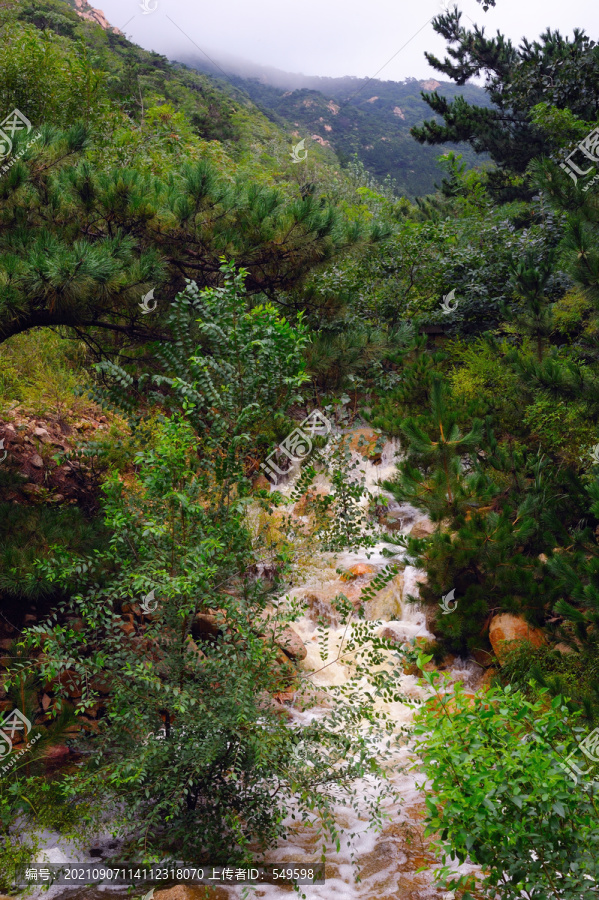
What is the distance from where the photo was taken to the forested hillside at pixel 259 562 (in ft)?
10.4

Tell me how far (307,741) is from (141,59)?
34144 mm

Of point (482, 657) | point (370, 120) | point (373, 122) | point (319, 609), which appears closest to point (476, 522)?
point (482, 657)

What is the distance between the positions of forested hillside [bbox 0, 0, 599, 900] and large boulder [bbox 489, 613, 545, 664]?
0.03 m

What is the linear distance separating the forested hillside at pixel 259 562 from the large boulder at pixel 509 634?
3cm

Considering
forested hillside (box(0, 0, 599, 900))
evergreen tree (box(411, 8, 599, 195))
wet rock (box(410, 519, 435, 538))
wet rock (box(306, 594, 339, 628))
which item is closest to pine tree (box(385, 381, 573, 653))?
forested hillside (box(0, 0, 599, 900))

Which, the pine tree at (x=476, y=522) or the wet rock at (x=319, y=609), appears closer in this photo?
the pine tree at (x=476, y=522)

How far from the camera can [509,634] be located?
5910mm

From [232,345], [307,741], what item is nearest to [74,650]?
[307,741]

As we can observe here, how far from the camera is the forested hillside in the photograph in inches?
125

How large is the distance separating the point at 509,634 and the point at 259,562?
2.88 m

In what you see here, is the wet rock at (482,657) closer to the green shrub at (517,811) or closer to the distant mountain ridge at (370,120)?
the green shrub at (517,811)

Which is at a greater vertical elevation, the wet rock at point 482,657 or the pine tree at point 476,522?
the pine tree at point 476,522

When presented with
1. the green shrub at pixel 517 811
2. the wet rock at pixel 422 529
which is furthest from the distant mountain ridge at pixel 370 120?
the green shrub at pixel 517 811

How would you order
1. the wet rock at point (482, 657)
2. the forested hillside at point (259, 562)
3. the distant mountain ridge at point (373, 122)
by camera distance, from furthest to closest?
the distant mountain ridge at point (373, 122) → the wet rock at point (482, 657) → the forested hillside at point (259, 562)
